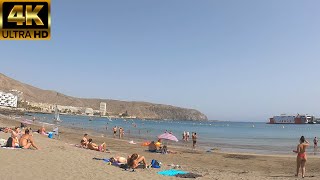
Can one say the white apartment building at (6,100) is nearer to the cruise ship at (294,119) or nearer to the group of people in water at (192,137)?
the cruise ship at (294,119)

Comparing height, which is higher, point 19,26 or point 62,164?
point 19,26

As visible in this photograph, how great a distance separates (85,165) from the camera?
492 inches

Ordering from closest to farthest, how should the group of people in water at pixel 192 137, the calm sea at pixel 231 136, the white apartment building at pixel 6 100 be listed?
the group of people in water at pixel 192 137
the calm sea at pixel 231 136
the white apartment building at pixel 6 100

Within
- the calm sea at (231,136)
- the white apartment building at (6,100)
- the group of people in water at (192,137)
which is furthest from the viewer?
the white apartment building at (6,100)

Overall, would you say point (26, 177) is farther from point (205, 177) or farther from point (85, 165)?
point (205, 177)

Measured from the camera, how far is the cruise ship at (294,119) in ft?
574

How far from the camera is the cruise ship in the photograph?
17500cm

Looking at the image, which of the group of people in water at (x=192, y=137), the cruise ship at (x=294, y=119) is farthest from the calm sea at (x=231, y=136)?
the cruise ship at (x=294, y=119)

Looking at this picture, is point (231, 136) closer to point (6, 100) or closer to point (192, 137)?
point (192, 137)

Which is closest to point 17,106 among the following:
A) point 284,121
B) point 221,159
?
point 284,121

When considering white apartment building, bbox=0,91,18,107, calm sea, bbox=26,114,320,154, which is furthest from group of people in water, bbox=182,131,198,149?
white apartment building, bbox=0,91,18,107

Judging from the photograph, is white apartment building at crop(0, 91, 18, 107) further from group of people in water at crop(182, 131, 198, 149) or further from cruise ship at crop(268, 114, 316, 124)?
group of people in water at crop(182, 131, 198, 149)

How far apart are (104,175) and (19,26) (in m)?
6.90

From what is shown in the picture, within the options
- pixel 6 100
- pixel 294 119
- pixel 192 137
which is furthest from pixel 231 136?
pixel 6 100
